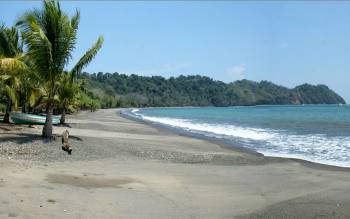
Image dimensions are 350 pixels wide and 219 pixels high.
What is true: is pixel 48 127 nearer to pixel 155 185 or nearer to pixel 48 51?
pixel 48 51

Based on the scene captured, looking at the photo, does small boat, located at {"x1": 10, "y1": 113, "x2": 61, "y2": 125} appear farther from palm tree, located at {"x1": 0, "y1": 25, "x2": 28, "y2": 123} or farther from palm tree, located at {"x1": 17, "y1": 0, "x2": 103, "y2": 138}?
palm tree, located at {"x1": 17, "y1": 0, "x2": 103, "y2": 138}

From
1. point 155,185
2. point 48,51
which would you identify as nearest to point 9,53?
point 48,51

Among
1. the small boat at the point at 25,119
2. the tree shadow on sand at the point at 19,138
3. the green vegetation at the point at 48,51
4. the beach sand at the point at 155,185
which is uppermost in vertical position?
the green vegetation at the point at 48,51

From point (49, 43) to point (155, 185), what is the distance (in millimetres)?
9343

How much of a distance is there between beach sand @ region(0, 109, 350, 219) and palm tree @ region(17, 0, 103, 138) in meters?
2.49

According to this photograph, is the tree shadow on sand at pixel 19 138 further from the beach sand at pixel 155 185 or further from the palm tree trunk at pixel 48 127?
the palm tree trunk at pixel 48 127

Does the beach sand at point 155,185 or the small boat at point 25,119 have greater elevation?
the small boat at point 25,119

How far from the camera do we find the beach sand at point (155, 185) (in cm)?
849

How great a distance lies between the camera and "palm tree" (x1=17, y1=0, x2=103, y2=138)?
18.3 m

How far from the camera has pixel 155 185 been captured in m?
11.2

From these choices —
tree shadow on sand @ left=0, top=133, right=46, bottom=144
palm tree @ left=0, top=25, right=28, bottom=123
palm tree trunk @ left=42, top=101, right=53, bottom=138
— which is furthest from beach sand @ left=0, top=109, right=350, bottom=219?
palm tree @ left=0, top=25, right=28, bottom=123

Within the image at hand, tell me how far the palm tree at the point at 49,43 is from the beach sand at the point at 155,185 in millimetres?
2487

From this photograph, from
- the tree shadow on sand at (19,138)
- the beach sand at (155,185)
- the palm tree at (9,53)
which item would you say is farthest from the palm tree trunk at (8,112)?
the beach sand at (155,185)


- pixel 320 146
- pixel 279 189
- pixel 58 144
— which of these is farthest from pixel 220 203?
Result: pixel 320 146
